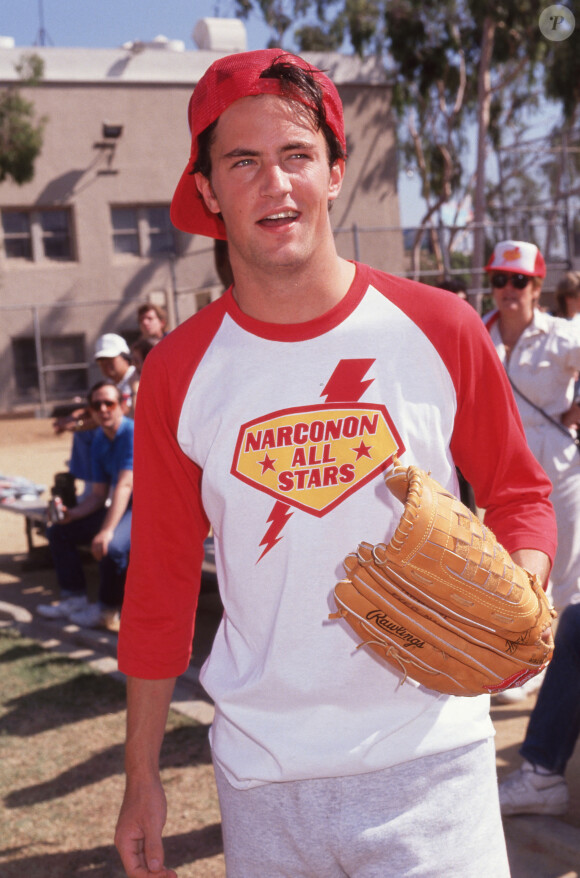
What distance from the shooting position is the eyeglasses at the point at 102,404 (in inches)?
281

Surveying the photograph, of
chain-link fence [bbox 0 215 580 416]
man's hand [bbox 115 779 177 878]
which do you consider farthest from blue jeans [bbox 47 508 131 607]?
chain-link fence [bbox 0 215 580 416]

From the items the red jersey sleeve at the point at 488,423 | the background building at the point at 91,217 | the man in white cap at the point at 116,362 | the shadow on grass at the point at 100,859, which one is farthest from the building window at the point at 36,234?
→ the red jersey sleeve at the point at 488,423

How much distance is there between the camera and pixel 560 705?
12.4 feet

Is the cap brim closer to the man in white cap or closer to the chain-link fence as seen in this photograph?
the man in white cap

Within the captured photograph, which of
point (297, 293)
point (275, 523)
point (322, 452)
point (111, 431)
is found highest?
point (297, 293)

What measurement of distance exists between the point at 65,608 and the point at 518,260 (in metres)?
4.56

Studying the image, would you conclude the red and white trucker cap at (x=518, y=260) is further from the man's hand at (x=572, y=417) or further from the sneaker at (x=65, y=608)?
the sneaker at (x=65, y=608)

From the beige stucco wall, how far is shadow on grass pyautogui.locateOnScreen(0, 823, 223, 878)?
2150 centimetres

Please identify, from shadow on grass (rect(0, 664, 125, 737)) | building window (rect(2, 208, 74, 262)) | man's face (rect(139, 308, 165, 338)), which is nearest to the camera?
shadow on grass (rect(0, 664, 125, 737))

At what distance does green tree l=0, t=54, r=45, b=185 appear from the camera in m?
23.9

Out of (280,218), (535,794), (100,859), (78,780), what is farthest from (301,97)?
(78,780)

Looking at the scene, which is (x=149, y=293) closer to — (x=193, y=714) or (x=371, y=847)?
(x=193, y=714)

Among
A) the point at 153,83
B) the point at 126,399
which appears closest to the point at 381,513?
the point at 126,399

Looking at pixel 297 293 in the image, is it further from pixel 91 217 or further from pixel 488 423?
pixel 91 217
